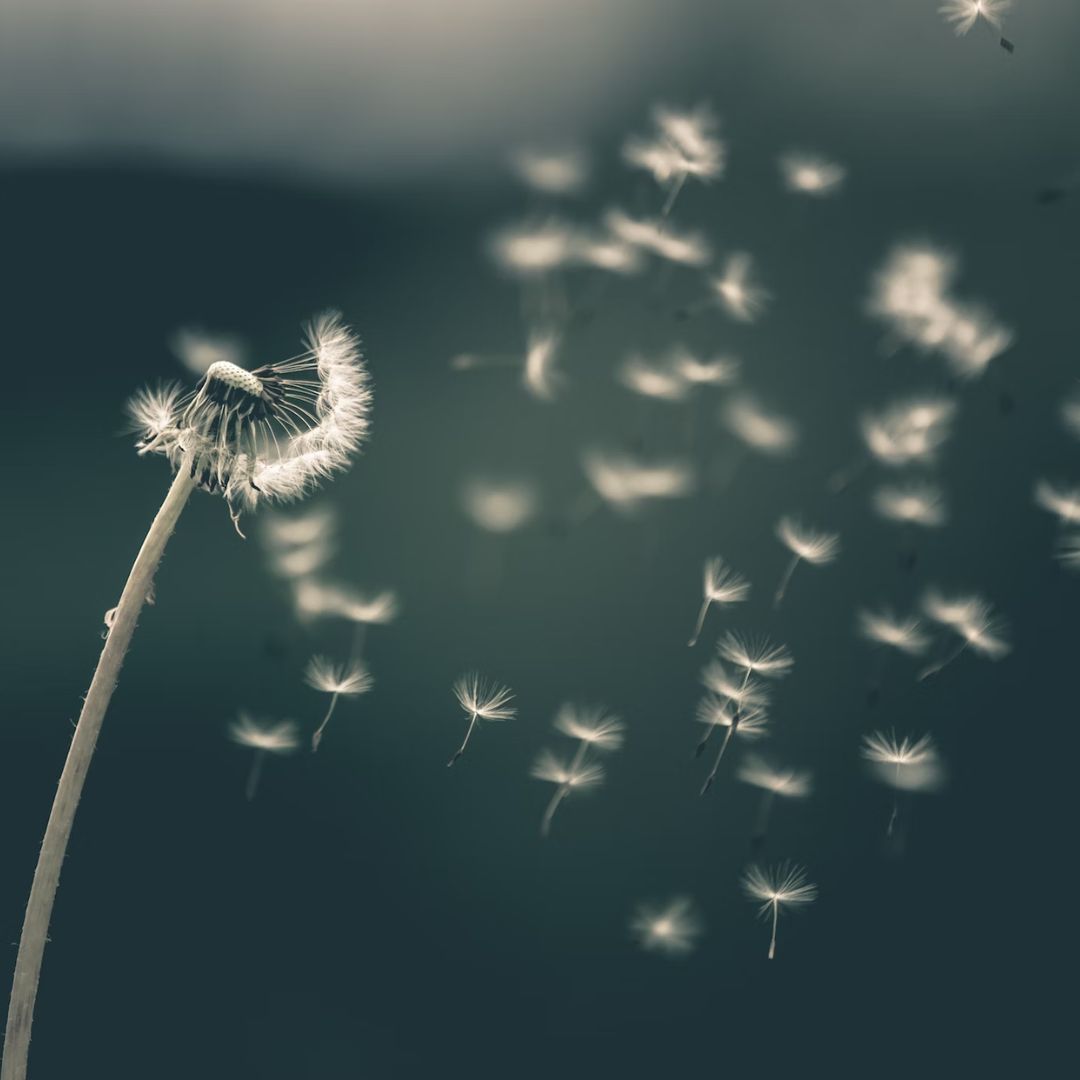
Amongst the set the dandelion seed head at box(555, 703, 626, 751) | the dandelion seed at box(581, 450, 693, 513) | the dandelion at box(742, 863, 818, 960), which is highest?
the dandelion seed at box(581, 450, 693, 513)

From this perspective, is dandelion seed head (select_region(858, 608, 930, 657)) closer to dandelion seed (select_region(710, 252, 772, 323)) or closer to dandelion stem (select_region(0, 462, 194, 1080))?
dandelion seed (select_region(710, 252, 772, 323))

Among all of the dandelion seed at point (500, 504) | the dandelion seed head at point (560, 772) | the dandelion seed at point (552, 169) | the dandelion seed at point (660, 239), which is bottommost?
the dandelion seed head at point (560, 772)

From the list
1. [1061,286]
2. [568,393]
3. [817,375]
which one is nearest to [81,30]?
[568,393]

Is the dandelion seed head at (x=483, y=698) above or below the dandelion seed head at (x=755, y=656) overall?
below

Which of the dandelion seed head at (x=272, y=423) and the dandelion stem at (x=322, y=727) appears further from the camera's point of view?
→ the dandelion stem at (x=322, y=727)

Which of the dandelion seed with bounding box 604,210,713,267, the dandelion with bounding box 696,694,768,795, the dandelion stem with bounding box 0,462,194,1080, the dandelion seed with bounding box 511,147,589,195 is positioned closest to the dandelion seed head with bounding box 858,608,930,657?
the dandelion with bounding box 696,694,768,795

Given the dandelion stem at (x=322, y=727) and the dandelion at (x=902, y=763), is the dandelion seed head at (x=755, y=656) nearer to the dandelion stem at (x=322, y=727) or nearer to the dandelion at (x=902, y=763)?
the dandelion at (x=902, y=763)

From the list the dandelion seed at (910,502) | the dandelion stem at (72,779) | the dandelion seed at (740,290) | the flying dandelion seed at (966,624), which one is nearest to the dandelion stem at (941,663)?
the flying dandelion seed at (966,624)

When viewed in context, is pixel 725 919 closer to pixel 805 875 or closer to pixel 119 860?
pixel 805 875
